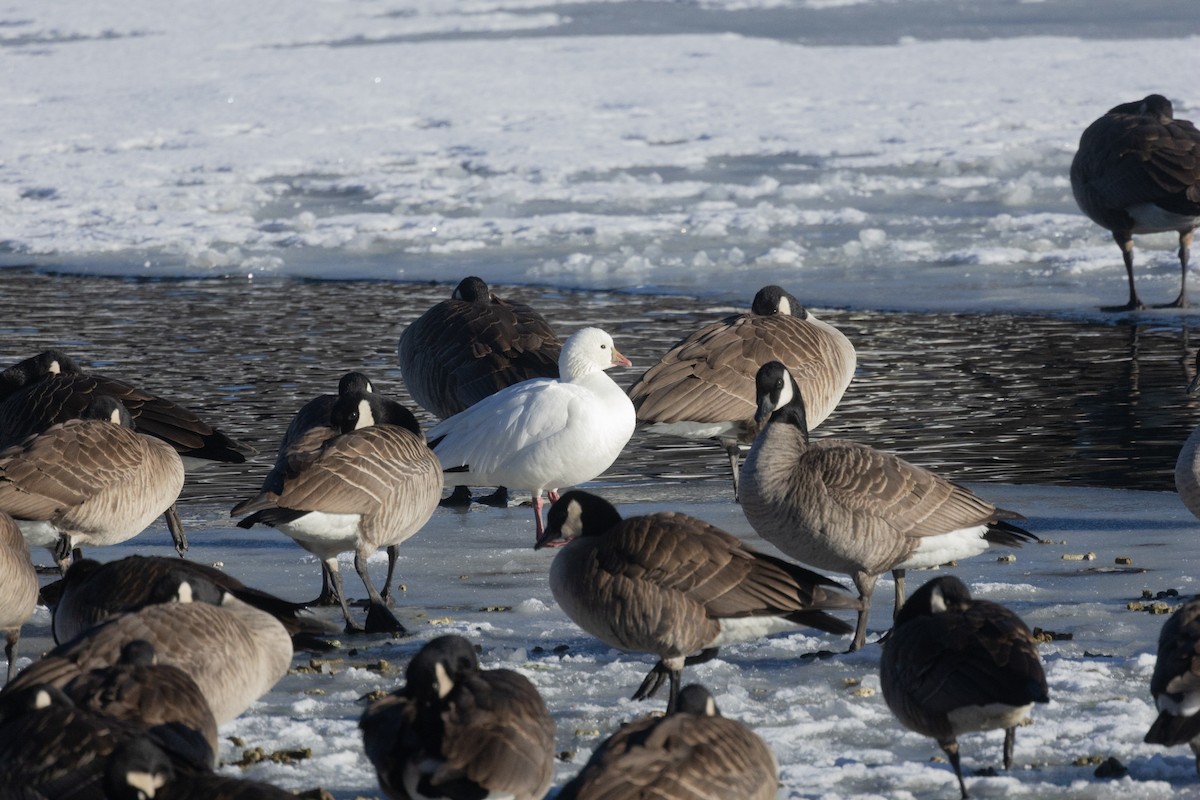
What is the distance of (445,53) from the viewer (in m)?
31.9

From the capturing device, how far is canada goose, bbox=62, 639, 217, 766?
4.09 metres

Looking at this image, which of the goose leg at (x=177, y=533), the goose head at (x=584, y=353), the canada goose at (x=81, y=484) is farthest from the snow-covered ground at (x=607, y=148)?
the canada goose at (x=81, y=484)

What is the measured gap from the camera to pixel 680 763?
3770 mm

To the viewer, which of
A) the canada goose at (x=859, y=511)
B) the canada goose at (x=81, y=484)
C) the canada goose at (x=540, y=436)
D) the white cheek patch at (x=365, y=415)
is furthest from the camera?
the canada goose at (x=540, y=436)

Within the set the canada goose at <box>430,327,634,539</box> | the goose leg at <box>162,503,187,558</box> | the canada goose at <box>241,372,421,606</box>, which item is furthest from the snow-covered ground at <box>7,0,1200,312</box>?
the goose leg at <box>162,503,187,558</box>

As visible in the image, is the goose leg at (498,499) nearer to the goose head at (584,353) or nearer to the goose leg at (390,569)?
the goose head at (584,353)

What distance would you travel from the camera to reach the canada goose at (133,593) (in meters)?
5.27

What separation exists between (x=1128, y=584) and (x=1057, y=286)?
770 cm

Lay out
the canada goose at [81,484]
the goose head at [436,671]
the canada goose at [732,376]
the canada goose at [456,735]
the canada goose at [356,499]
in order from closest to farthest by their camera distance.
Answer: the canada goose at [456,735], the goose head at [436,671], the canada goose at [356,499], the canada goose at [81,484], the canada goose at [732,376]

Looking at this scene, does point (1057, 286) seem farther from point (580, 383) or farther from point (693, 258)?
point (580, 383)

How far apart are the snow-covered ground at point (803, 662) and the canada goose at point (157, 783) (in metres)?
1.22

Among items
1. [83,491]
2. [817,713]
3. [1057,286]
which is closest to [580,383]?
[83,491]

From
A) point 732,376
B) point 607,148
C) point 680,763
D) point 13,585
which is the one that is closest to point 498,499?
point 732,376

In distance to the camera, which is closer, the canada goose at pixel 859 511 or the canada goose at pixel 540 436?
the canada goose at pixel 859 511
